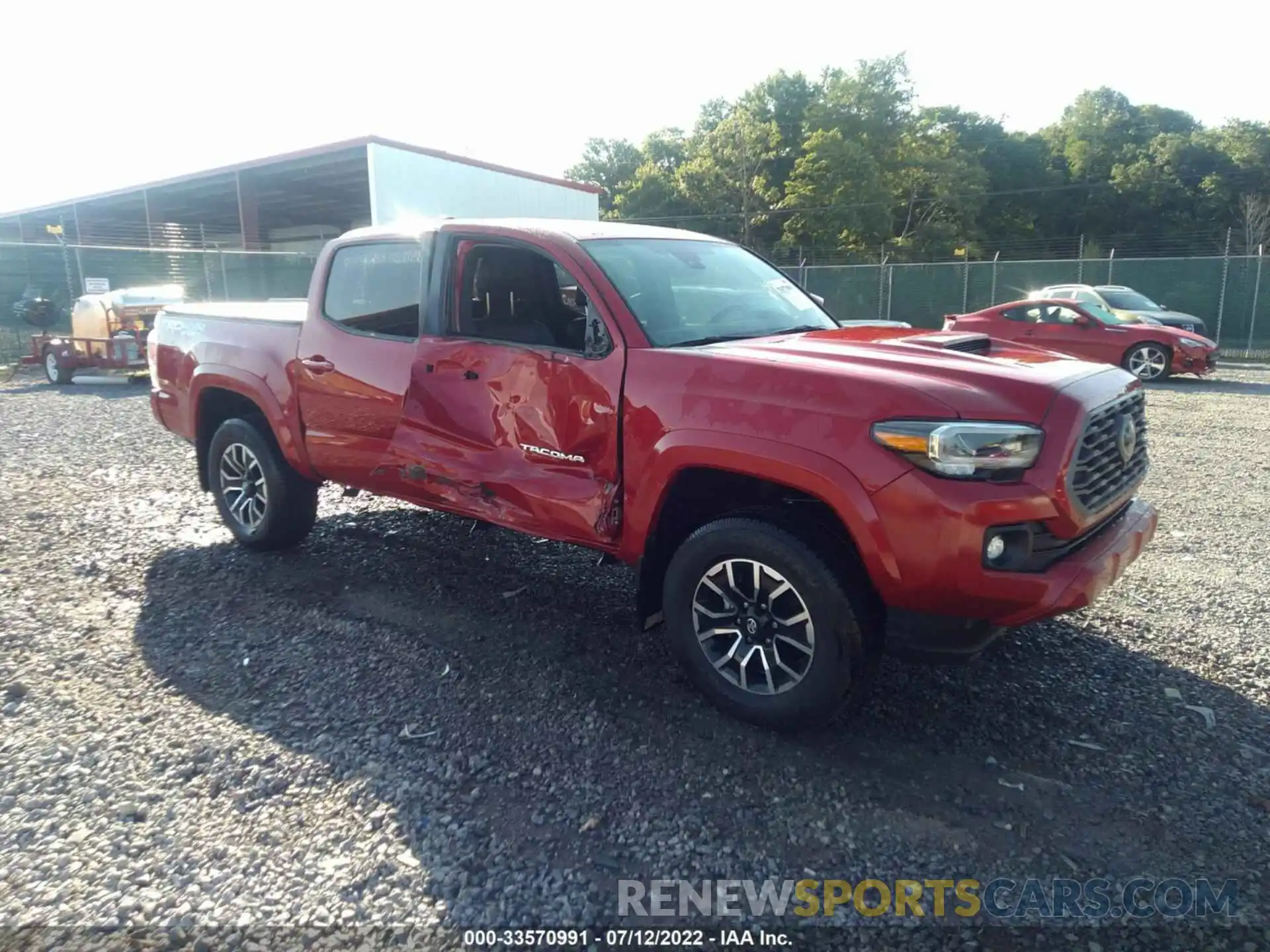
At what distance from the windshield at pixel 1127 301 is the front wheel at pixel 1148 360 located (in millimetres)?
4207

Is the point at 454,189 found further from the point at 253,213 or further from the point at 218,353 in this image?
the point at 218,353

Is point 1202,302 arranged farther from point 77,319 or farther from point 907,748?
point 77,319

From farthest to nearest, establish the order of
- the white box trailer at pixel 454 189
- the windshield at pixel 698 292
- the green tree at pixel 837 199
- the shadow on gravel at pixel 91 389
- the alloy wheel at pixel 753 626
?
the green tree at pixel 837 199, the white box trailer at pixel 454 189, the shadow on gravel at pixel 91 389, the windshield at pixel 698 292, the alloy wheel at pixel 753 626

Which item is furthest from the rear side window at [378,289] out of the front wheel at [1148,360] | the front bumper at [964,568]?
the front wheel at [1148,360]

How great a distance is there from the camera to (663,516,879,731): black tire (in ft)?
10.4

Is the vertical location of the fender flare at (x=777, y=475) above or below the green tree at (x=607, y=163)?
below

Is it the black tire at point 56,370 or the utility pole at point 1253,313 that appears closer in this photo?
the black tire at point 56,370

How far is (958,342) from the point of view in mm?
3797

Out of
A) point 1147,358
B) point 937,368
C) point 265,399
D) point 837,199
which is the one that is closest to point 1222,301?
point 1147,358

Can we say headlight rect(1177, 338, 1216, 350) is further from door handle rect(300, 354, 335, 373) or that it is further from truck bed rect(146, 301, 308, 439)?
door handle rect(300, 354, 335, 373)

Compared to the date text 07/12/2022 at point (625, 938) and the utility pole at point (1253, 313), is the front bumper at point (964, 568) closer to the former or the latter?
the date text 07/12/2022 at point (625, 938)

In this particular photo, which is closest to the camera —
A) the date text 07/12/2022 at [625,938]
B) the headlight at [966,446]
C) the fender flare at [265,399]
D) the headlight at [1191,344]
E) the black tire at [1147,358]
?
the date text 07/12/2022 at [625,938]

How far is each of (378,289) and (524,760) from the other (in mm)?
2736

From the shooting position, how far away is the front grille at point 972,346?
148 inches
